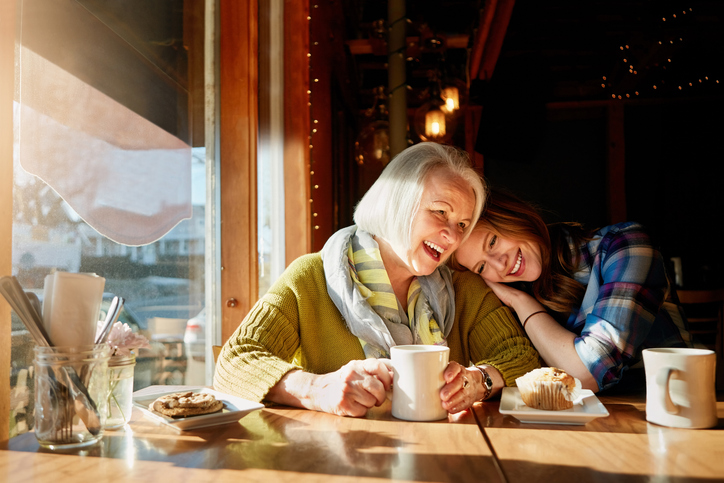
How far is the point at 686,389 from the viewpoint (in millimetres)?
931

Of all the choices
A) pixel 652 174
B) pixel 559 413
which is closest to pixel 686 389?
pixel 559 413

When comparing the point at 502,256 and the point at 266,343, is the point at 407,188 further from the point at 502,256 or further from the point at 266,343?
the point at 266,343

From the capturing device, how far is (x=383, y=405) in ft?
3.80

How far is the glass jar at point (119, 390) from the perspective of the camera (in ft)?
3.15

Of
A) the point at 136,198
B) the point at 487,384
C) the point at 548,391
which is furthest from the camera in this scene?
the point at 136,198

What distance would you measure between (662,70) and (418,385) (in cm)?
509

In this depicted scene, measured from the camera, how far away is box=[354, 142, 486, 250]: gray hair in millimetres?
1529

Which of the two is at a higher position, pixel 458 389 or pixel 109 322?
pixel 109 322

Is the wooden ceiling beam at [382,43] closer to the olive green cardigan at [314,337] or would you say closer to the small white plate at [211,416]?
the olive green cardigan at [314,337]

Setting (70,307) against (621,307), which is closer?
(70,307)

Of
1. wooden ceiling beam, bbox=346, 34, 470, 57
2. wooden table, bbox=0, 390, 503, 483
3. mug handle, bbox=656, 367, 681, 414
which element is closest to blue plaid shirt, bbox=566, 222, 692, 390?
mug handle, bbox=656, 367, 681, 414

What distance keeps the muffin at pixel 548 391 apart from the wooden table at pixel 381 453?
0.06 m

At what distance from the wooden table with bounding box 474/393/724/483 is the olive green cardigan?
36cm

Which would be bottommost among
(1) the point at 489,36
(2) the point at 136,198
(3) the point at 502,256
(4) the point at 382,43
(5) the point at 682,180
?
(3) the point at 502,256
